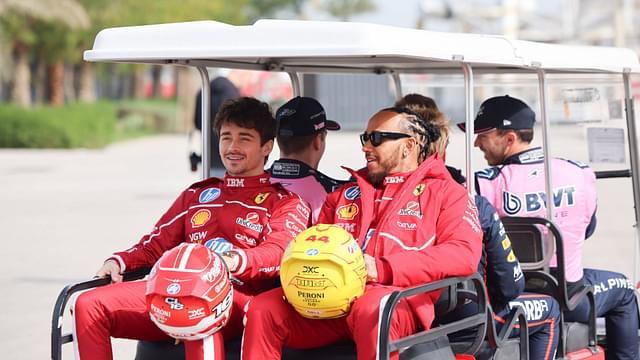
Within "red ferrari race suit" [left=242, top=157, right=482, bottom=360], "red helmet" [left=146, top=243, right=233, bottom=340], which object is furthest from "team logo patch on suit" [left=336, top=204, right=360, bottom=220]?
"red helmet" [left=146, top=243, right=233, bottom=340]

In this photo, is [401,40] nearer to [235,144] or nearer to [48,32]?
[235,144]

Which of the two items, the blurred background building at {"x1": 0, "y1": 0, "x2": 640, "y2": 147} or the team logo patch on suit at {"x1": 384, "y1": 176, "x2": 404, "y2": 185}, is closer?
the team logo patch on suit at {"x1": 384, "y1": 176, "x2": 404, "y2": 185}

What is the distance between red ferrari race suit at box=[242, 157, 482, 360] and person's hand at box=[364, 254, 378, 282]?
0.02 metres

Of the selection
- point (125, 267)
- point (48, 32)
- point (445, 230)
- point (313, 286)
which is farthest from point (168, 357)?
point (48, 32)

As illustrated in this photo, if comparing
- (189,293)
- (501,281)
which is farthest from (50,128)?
(189,293)

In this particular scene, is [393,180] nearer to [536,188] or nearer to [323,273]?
[323,273]

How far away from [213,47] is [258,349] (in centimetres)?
101

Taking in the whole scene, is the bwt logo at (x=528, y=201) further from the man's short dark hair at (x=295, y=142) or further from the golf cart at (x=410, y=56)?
the man's short dark hair at (x=295, y=142)

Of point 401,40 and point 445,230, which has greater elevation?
point 401,40

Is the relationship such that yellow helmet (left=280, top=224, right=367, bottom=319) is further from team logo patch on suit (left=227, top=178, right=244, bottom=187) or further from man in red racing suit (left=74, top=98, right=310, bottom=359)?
team logo patch on suit (left=227, top=178, right=244, bottom=187)

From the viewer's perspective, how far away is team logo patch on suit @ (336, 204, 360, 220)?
12.9 feet

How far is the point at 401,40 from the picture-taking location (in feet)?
11.1

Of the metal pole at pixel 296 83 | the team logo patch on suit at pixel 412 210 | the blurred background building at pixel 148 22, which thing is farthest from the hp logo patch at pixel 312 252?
the blurred background building at pixel 148 22

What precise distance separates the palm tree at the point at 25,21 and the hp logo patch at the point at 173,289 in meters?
22.9
